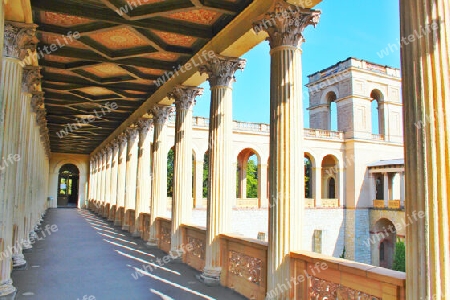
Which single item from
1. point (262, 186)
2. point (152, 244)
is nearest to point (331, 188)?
point (262, 186)

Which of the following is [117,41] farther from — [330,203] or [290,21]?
[330,203]

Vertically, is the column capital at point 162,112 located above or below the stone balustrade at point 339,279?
above

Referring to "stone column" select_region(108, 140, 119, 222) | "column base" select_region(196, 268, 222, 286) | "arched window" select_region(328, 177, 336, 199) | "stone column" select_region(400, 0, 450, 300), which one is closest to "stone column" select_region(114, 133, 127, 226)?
"stone column" select_region(108, 140, 119, 222)

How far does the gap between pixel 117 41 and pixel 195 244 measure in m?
5.00

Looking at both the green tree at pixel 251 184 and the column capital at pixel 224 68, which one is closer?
the column capital at pixel 224 68

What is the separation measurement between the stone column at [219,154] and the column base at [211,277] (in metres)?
0.08

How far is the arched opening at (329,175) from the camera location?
35.1m

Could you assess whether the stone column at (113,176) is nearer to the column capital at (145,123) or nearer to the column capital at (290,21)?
the column capital at (145,123)

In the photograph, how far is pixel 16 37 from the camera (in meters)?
6.68

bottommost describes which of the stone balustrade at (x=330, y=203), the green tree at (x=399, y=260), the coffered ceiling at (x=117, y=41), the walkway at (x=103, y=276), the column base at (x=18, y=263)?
the green tree at (x=399, y=260)

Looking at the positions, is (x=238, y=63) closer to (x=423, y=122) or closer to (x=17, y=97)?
(x=17, y=97)

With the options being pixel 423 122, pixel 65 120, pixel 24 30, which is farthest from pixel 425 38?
pixel 65 120

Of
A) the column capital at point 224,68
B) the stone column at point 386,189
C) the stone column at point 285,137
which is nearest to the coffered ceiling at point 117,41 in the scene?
the column capital at point 224,68

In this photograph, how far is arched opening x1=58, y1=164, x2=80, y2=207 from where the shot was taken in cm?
3922
